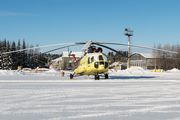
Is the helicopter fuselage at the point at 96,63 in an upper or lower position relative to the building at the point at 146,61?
lower

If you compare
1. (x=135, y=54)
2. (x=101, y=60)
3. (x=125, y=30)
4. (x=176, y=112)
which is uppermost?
(x=125, y=30)

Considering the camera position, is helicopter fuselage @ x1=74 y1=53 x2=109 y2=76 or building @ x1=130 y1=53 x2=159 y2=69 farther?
building @ x1=130 y1=53 x2=159 y2=69

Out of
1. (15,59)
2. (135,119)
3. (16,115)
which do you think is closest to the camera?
(135,119)

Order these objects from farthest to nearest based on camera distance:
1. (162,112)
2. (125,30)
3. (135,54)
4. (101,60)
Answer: (135,54) < (125,30) < (101,60) < (162,112)

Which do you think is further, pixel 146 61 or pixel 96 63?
pixel 146 61

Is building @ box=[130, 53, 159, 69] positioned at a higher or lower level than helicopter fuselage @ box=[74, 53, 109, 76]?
higher

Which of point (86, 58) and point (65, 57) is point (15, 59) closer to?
point (65, 57)

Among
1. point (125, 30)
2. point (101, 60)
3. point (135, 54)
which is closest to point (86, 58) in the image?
point (101, 60)

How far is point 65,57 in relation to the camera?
79500 millimetres

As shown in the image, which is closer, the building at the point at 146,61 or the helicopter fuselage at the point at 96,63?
the helicopter fuselage at the point at 96,63

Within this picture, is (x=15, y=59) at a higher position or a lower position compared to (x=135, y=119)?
higher

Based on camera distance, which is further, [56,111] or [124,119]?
[56,111]

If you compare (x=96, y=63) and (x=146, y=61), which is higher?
(x=146, y=61)

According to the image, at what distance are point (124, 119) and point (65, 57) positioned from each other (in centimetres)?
7625
